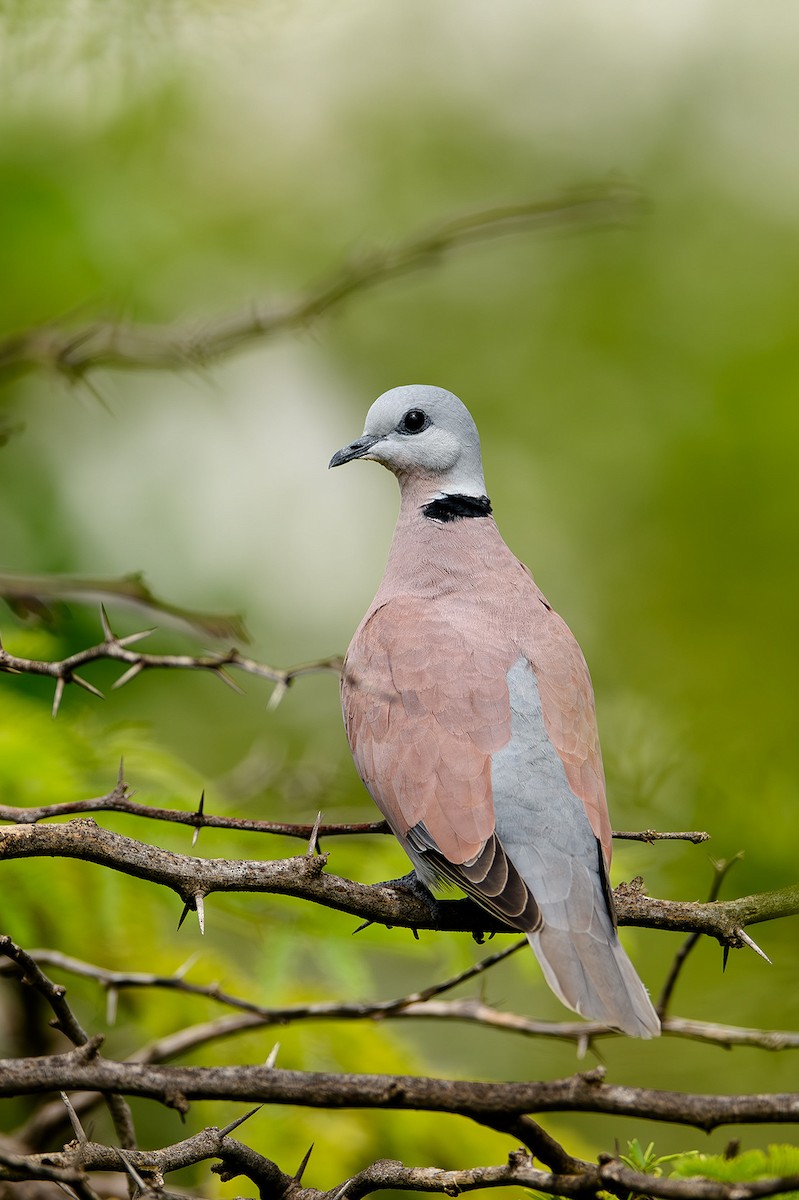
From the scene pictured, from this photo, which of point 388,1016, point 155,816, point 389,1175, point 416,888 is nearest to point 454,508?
point 416,888

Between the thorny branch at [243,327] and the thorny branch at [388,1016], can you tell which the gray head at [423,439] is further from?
the thorny branch at [388,1016]

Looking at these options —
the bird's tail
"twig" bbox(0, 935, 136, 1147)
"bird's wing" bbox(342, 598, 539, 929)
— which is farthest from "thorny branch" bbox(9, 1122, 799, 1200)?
"bird's wing" bbox(342, 598, 539, 929)

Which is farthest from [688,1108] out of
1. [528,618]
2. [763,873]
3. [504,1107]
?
[763,873]

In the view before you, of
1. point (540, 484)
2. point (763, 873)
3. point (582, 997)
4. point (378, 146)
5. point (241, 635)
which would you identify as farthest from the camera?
point (378, 146)

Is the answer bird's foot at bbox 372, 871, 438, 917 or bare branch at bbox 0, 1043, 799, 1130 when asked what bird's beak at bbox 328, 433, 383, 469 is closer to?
bird's foot at bbox 372, 871, 438, 917

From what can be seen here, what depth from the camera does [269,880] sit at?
233 cm

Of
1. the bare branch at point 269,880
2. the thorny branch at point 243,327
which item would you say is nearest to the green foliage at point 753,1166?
the bare branch at point 269,880

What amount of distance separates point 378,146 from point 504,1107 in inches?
384

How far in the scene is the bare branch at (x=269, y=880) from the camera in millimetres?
2232

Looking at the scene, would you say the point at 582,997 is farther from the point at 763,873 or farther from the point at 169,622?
the point at 763,873

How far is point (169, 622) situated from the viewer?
3004 millimetres

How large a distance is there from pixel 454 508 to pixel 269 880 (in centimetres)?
209

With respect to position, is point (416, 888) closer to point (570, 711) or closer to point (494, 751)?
point (494, 751)

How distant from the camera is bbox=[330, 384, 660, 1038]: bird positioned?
2.93m
